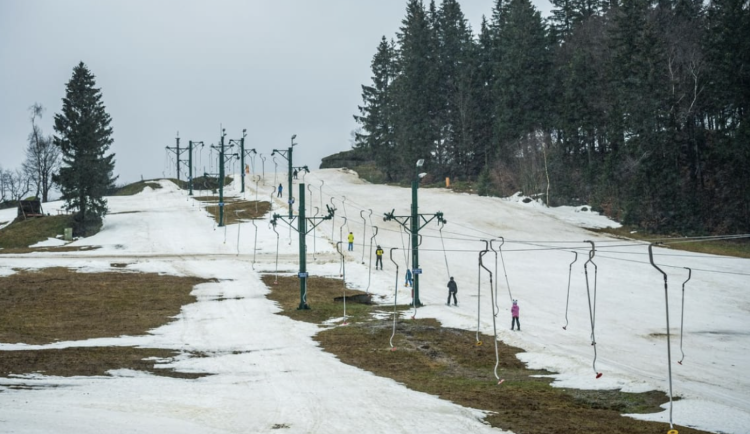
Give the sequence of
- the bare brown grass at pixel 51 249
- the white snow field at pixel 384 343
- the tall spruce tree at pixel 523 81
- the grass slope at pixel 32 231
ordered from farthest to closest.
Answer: the tall spruce tree at pixel 523 81
the grass slope at pixel 32 231
the bare brown grass at pixel 51 249
the white snow field at pixel 384 343

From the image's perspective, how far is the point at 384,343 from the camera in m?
26.8

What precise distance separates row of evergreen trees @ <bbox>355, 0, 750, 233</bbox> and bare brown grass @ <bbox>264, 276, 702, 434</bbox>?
3764 centimetres

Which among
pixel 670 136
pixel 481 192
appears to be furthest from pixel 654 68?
pixel 481 192

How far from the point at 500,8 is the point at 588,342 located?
85682 millimetres

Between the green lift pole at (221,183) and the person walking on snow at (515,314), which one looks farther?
the green lift pole at (221,183)

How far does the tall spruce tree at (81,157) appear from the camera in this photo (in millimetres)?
62938

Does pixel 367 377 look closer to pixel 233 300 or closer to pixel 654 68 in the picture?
pixel 233 300

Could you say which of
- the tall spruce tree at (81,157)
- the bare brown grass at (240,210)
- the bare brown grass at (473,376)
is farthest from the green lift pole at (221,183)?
the bare brown grass at (473,376)

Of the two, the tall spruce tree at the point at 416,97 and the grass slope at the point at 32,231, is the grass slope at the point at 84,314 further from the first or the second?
the tall spruce tree at the point at 416,97

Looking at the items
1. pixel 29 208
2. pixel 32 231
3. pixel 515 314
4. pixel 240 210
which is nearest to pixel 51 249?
pixel 32 231

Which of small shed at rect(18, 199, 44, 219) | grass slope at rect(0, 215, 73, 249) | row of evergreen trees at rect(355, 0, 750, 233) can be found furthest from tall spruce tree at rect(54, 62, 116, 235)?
row of evergreen trees at rect(355, 0, 750, 233)

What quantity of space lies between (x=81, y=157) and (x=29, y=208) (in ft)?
49.1

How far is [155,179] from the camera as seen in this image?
355ft

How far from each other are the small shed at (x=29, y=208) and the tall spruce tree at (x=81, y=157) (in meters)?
10.1
